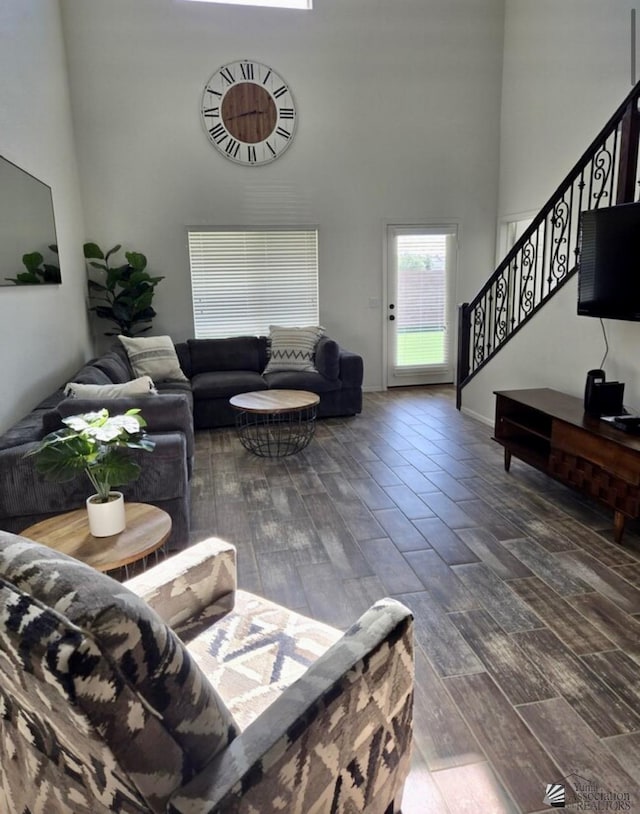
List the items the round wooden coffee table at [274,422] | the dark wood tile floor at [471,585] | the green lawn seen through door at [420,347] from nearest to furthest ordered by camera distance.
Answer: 1. the dark wood tile floor at [471,585]
2. the round wooden coffee table at [274,422]
3. the green lawn seen through door at [420,347]

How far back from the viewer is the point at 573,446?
3314 millimetres

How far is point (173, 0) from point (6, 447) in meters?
5.30

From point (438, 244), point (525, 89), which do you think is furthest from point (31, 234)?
point (525, 89)

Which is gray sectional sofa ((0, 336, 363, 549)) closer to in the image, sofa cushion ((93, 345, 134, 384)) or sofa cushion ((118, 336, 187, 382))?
sofa cushion ((93, 345, 134, 384))

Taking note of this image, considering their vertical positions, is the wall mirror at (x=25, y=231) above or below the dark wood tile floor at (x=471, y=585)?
above

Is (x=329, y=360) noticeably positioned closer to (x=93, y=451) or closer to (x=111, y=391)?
(x=111, y=391)

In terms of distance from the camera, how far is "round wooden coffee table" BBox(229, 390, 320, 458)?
4.55 meters

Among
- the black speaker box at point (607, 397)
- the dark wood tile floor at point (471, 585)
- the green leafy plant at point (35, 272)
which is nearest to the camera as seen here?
the dark wood tile floor at point (471, 585)

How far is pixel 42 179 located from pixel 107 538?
344cm

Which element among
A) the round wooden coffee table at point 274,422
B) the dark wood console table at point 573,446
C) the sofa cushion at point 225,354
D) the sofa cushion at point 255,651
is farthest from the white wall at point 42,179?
the dark wood console table at point 573,446

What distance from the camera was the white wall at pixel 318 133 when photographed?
5.84 metres

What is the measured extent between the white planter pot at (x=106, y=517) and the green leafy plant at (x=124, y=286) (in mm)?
4112

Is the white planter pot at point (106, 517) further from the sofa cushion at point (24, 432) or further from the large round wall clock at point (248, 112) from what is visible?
the large round wall clock at point (248, 112)

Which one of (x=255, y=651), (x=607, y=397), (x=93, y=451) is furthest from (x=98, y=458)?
(x=607, y=397)
